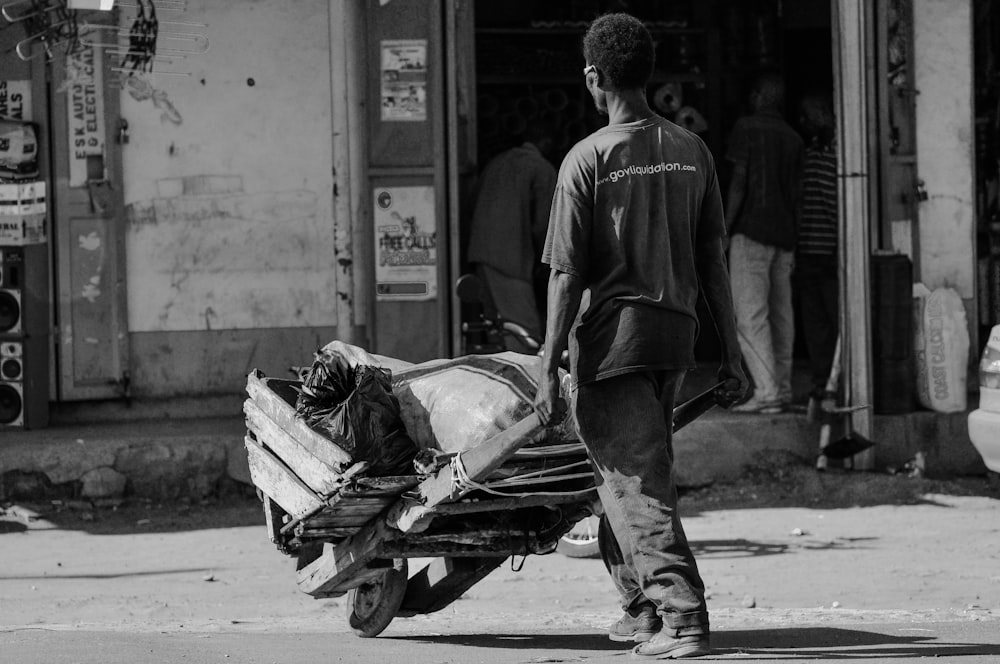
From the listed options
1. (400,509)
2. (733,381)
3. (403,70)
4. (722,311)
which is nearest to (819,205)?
(403,70)

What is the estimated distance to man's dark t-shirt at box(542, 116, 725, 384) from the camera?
4711 millimetres

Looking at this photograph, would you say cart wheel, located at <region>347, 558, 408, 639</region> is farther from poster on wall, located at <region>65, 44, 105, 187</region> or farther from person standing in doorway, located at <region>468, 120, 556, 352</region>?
poster on wall, located at <region>65, 44, 105, 187</region>

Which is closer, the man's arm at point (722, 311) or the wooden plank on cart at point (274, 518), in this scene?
the man's arm at point (722, 311)

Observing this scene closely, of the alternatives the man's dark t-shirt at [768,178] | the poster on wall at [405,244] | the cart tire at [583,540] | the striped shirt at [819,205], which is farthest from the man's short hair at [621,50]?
the striped shirt at [819,205]

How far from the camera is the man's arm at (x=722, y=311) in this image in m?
4.95

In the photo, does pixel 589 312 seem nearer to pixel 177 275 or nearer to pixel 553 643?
pixel 553 643

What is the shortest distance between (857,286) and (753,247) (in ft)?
2.79

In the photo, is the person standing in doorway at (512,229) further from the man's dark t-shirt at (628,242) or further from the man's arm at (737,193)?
the man's dark t-shirt at (628,242)

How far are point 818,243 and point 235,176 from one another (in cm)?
404

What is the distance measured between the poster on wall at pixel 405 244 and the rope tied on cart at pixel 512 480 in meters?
4.53

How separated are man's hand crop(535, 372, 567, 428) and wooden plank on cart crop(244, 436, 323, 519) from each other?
38.0 inches

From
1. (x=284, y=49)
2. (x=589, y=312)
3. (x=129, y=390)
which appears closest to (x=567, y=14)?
(x=284, y=49)

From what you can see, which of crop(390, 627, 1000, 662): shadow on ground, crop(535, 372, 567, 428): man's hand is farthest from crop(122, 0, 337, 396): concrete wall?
crop(535, 372, 567, 428): man's hand

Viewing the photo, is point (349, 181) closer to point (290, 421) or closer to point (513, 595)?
point (513, 595)
